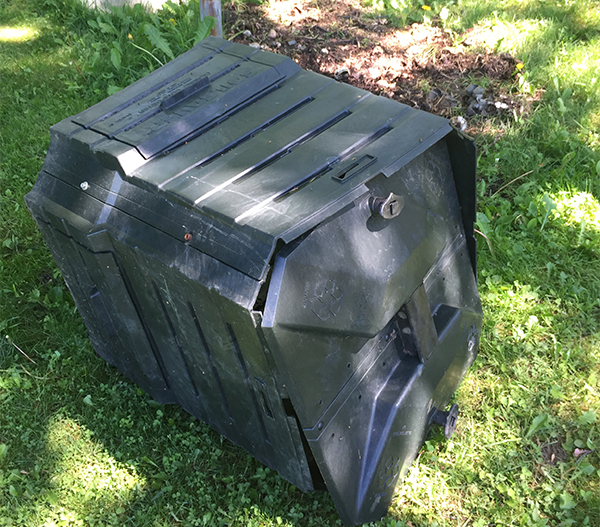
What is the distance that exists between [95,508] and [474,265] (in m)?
1.92

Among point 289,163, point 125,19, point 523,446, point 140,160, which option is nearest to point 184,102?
point 140,160

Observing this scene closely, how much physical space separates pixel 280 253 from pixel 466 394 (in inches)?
59.1

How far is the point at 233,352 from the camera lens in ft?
6.51

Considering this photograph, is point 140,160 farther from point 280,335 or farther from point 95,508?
point 95,508

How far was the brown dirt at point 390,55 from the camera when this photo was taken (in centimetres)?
412

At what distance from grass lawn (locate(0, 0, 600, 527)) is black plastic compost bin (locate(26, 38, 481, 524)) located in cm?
23

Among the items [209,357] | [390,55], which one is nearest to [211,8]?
[390,55]

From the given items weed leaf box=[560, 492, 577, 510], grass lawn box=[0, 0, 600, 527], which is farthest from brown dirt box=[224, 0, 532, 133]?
weed leaf box=[560, 492, 577, 510]

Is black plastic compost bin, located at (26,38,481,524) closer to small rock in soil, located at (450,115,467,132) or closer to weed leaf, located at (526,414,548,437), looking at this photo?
weed leaf, located at (526,414,548,437)

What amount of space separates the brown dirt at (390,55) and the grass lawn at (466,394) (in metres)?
0.17

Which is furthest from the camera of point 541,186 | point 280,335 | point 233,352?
point 541,186

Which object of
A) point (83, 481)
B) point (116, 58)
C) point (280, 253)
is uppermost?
point (280, 253)

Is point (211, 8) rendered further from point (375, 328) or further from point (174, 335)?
point (375, 328)

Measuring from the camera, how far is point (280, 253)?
5.69ft
